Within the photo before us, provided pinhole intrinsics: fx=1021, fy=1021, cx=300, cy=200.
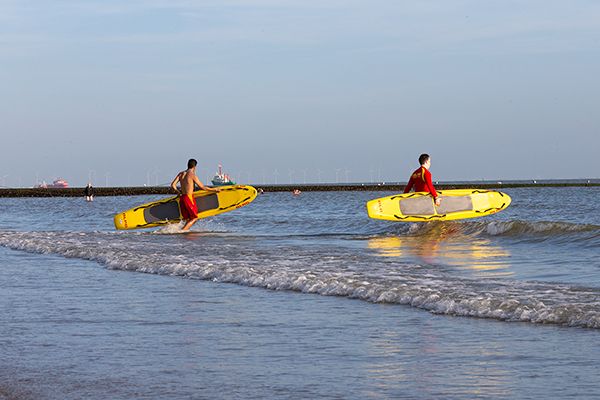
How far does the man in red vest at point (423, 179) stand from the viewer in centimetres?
2292

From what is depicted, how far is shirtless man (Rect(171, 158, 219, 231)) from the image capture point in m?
25.6

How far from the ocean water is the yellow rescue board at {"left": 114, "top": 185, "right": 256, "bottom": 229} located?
10108mm

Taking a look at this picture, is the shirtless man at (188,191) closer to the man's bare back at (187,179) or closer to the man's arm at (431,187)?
the man's bare back at (187,179)

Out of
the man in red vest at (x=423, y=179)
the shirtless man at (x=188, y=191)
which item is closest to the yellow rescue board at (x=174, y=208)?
→ the shirtless man at (x=188, y=191)

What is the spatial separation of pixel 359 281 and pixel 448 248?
7637 mm

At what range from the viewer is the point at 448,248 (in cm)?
1978

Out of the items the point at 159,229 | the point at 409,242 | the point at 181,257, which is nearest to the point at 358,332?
the point at 181,257

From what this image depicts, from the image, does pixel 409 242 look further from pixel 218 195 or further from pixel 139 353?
pixel 139 353

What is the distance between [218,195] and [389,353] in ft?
70.0

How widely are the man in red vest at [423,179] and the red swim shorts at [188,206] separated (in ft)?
18.7

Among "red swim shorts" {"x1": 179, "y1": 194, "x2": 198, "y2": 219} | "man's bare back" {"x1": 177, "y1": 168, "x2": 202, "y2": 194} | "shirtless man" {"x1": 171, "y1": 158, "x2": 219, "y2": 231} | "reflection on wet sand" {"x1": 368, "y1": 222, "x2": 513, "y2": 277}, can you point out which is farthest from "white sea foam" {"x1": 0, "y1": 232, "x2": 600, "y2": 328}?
"red swim shorts" {"x1": 179, "y1": 194, "x2": 198, "y2": 219}

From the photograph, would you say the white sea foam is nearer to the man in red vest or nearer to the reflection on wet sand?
the reflection on wet sand

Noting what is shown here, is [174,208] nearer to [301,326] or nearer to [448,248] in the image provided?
[448,248]

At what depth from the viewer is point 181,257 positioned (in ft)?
56.7
